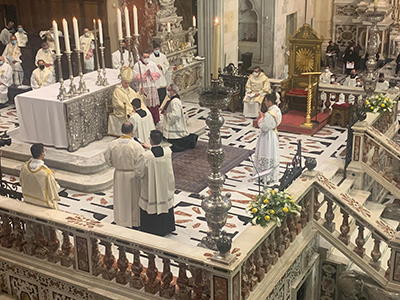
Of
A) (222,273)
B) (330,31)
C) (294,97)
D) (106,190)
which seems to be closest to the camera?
A: (222,273)

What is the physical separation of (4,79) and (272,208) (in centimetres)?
1073

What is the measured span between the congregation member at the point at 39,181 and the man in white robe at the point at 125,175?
1.06m

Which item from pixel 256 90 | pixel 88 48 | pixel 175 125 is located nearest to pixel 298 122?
pixel 256 90

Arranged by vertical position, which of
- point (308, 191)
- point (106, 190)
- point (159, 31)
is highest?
point (159, 31)

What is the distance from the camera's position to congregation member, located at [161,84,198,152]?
39.9 ft

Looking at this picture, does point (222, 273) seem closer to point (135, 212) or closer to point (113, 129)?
point (135, 212)

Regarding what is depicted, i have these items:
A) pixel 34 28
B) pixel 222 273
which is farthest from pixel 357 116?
pixel 34 28

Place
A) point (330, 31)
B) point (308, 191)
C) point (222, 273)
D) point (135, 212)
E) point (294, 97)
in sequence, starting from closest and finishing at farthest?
1. point (222, 273)
2. point (308, 191)
3. point (135, 212)
4. point (294, 97)
5. point (330, 31)

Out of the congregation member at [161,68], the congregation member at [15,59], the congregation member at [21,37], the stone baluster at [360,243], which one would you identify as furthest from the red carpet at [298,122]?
the congregation member at [21,37]

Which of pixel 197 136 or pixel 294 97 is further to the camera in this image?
pixel 294 97

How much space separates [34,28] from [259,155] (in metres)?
12.3

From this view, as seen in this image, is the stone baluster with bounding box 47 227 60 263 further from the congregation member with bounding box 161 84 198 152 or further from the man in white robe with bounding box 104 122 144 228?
the congregation member with bounding box 161 84 198 152

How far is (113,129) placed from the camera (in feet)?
41.4

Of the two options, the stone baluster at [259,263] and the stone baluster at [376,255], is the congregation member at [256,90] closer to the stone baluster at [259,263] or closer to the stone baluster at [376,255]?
the stone baluster at [376,255]
